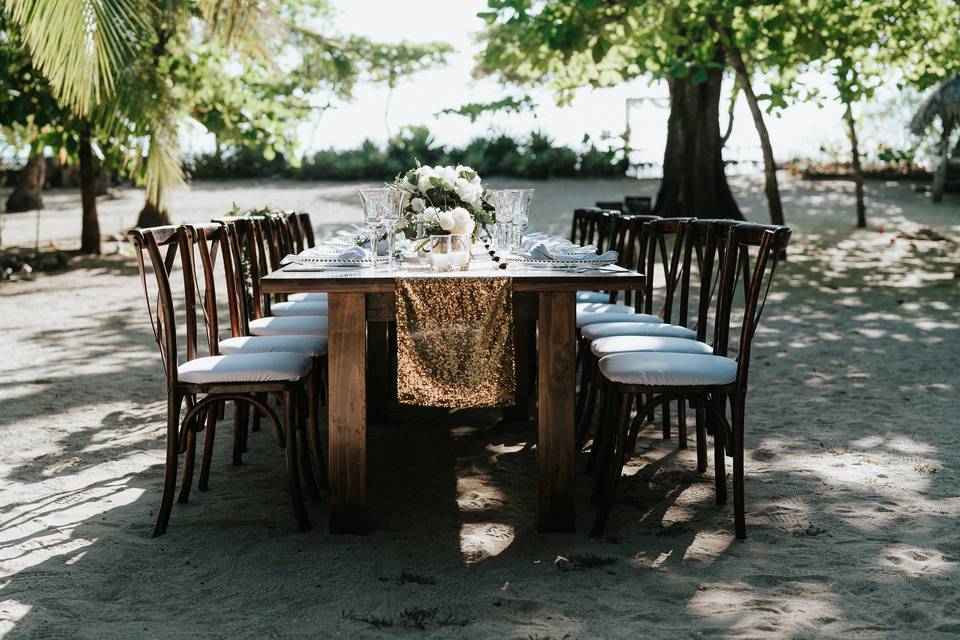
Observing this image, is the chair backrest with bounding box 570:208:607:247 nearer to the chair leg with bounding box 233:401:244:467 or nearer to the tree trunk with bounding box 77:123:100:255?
the chair leg with bounding box 233:401:244:467

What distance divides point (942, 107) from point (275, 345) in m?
16.9

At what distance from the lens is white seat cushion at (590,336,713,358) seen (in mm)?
3768

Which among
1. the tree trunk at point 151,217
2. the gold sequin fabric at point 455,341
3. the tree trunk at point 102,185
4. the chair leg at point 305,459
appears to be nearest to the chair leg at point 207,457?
the chair leg at point 305,459

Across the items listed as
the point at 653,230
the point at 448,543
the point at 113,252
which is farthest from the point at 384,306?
the point at 113,252

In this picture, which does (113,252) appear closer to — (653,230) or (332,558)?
(653,230)

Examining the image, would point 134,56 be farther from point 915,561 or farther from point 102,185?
point 102,185

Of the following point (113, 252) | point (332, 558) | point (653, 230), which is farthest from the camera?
point (113, 252)

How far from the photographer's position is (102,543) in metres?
3.31

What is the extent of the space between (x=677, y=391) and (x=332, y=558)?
1.25 metres

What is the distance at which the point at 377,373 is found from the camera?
502cm

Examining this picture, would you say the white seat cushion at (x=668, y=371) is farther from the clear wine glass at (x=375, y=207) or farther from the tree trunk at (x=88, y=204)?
the tree trunk at (x=88, y=204)

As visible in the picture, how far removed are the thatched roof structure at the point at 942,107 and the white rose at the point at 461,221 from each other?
16.3 meters

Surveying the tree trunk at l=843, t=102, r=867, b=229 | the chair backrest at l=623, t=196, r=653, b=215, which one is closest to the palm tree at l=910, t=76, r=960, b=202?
the tree trunk at l=843, t=102, r=867, b=229

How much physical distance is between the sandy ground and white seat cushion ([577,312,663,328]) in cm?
58
